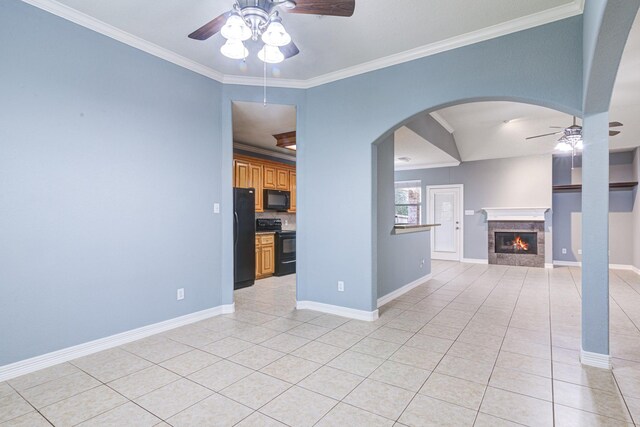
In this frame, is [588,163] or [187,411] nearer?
[187,411]

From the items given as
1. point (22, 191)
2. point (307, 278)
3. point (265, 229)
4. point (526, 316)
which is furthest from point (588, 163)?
point (265, 229)

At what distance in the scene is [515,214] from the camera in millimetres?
7695

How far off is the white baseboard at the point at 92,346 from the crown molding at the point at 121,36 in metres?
2.76

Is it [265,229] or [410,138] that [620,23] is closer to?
[410,138]

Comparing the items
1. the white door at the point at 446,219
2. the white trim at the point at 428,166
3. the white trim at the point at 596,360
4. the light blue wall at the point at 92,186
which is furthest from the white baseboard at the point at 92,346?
the white trim at the point at 428,166

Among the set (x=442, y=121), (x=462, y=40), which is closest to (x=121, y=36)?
(x=462, y=40)

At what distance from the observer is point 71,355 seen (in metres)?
2.69

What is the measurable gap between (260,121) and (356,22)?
2.34 m

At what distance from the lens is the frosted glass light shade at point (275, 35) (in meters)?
2.10

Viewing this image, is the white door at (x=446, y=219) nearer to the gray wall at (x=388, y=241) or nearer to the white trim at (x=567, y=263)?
the white trim at (x=567, y=263)

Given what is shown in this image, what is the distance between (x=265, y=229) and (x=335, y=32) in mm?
4402

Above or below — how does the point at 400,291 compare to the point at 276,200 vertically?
below

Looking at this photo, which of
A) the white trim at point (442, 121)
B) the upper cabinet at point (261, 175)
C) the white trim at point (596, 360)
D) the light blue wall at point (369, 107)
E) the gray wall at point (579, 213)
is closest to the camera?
the white trim at point (596, 360)

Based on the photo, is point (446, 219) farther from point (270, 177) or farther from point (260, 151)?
point (260, 151)
